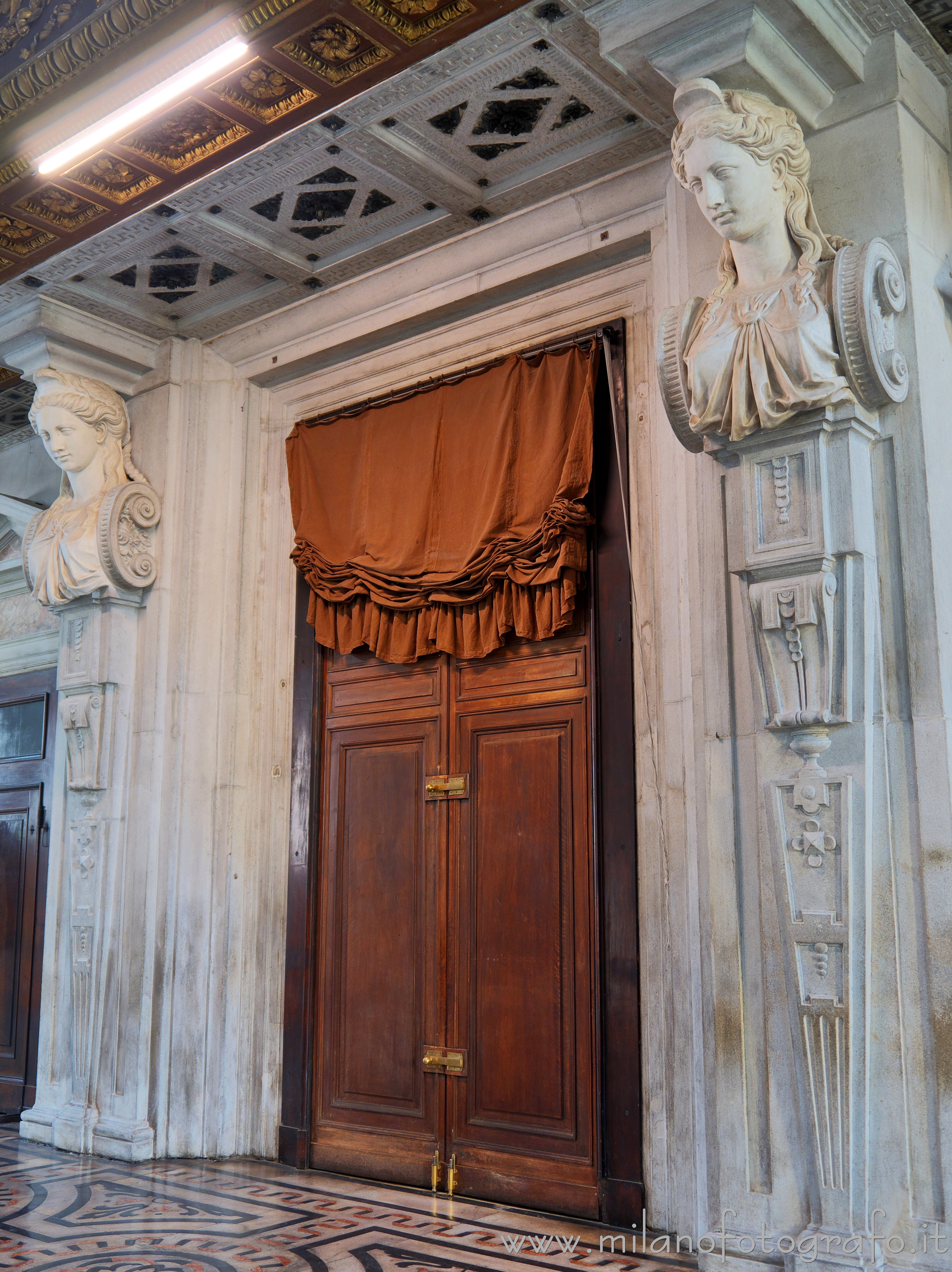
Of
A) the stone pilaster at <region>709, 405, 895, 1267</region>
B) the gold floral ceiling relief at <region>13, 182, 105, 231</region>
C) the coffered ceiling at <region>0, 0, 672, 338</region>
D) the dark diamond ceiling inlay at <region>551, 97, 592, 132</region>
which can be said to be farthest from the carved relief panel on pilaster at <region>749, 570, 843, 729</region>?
the gold floral ceiling relief at <region>13, 182, 105, 231</region>

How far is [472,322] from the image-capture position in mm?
4988

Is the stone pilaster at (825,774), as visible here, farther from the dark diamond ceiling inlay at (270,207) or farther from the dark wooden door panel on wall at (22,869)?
the dark wooden door panel on wall at (22,869)

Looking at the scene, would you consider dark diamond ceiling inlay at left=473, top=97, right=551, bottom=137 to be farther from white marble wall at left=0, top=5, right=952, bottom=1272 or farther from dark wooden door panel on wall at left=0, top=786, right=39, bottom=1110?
dark wooden door panel on wall at left=0, top=786, right=39, bottom=1110

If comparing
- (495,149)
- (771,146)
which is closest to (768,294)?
Result: (771,146)

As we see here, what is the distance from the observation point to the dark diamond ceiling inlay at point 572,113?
413 centimetres

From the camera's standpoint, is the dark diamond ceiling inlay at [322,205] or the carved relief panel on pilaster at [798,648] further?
the dark diamond ceiling inlay at [322,205]

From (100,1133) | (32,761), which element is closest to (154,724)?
(32,761)

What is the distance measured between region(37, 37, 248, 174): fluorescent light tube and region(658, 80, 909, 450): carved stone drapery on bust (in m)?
1.53

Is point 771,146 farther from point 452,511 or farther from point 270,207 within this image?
point 270,207

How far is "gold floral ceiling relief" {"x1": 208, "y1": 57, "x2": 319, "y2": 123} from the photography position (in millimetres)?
3943

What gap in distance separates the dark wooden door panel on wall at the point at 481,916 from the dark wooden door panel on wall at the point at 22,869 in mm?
1807

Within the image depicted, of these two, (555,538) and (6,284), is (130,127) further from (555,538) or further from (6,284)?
(555,538)

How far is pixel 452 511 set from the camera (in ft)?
15.6

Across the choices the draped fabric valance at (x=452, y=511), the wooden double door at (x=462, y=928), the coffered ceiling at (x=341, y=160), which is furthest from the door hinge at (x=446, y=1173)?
the coffered ceiling at (x=341, y=160)
